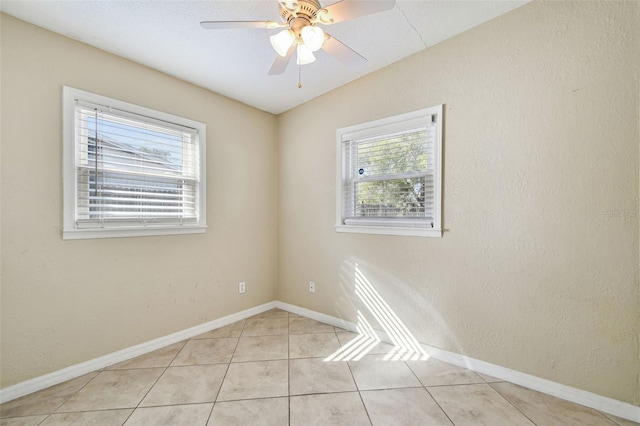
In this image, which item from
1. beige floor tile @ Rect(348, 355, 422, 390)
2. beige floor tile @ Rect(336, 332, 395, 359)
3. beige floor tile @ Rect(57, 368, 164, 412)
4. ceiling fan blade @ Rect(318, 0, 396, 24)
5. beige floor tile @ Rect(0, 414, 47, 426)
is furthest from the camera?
beige floor tile @ Rect(336, 332, 395, 359)

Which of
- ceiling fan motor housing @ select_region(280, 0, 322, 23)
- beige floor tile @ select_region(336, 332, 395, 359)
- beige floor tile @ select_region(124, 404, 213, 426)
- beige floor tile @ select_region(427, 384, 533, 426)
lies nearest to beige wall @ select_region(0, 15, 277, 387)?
beige floor tile @ select_region(124, 404, 213, 426)

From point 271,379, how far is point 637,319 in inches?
90.8

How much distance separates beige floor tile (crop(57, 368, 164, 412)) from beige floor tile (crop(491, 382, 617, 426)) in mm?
2429

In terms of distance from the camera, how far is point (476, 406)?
171cm

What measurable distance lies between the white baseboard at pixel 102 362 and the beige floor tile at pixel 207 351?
16 centimetres

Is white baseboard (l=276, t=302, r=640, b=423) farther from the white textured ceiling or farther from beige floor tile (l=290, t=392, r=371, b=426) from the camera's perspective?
the white textured ceiling

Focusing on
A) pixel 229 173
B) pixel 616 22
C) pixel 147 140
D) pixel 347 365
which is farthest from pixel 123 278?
pixel 616 22

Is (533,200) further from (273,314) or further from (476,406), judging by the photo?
(273,314)

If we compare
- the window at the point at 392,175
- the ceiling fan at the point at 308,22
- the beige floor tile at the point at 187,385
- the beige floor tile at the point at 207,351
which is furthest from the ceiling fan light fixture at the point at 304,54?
the beige floor tile at the point at 207,351

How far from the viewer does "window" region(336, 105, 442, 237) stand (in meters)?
2.32

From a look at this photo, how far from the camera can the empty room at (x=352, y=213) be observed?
1.64 metres

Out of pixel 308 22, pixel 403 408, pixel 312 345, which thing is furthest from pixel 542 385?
pixel 308 22

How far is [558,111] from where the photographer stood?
1.78m

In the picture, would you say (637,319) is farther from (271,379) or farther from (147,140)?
(147,140)
